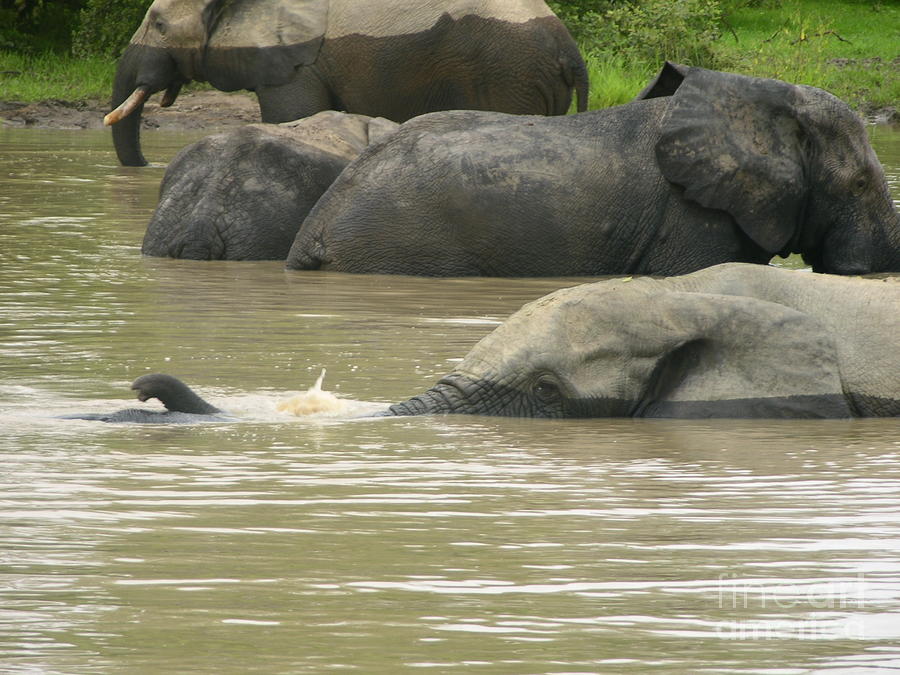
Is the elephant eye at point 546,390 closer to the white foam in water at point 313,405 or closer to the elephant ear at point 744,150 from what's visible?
the white foam in water at point 313,405

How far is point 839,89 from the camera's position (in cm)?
2966

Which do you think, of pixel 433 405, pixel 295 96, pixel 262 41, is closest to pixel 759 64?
pixel 295 96

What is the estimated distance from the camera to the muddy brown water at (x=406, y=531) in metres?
3.65

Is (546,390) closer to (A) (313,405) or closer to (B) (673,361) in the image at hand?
(B) (673,361)

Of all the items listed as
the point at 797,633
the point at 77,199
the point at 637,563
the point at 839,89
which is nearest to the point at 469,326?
the point at 637,563

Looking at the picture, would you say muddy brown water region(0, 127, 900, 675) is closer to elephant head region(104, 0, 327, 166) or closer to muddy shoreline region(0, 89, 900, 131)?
elephant head region(104, 0, 327, 166)

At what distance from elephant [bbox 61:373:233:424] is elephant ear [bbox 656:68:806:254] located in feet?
16.0

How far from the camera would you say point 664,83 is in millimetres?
11062

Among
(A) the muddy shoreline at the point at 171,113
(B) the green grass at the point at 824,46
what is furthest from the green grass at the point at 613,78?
(A) the muddy shoreline at the point at 171,113

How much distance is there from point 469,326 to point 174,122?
1956 cm

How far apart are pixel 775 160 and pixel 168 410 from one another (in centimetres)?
513

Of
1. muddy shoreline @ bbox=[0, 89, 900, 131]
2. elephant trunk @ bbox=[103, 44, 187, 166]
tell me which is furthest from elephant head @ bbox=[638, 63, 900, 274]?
muddy shoreline @ bbox=[0, 89, 900, 131]

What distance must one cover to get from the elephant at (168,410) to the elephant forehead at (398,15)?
1052cm

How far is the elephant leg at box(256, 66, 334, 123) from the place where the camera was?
16266 mm
